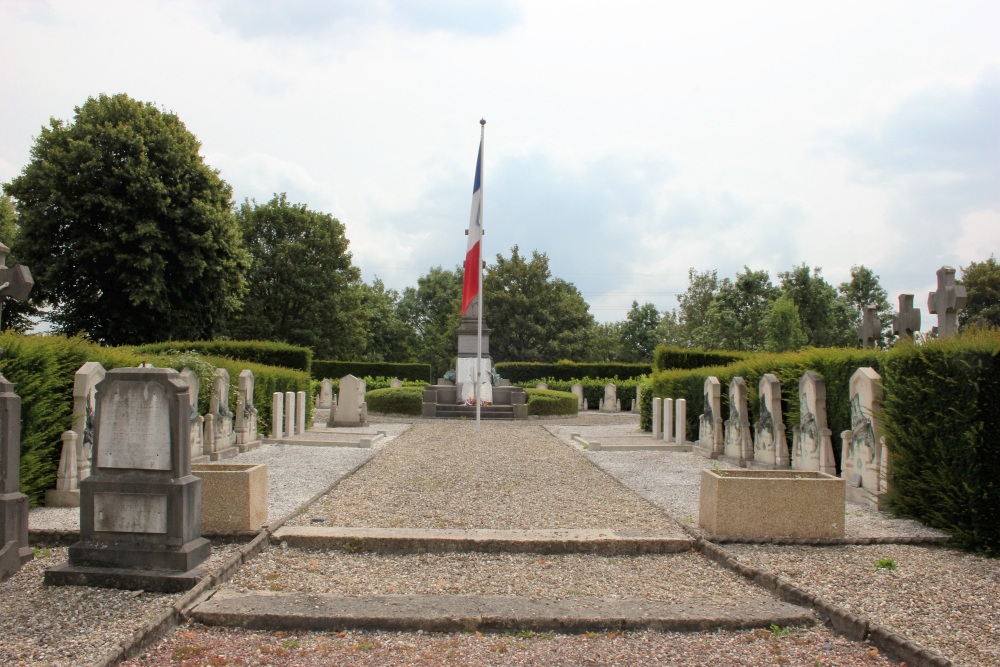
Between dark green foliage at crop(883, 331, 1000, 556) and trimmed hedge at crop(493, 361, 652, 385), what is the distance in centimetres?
3216

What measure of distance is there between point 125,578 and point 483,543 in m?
2.68

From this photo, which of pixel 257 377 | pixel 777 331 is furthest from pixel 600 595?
pixel 777 331

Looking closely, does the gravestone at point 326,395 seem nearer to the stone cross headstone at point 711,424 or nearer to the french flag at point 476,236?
the french flag at point 476,236

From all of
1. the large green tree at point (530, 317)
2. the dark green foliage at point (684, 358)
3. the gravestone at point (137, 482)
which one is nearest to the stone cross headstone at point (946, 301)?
the dark green foliage at point (684, 358)

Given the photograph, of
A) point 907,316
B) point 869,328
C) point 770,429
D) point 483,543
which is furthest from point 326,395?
point 483,543

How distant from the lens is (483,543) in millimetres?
6133

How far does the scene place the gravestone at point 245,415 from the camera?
13570 millimetres

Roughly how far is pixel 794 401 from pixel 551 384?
2804cm

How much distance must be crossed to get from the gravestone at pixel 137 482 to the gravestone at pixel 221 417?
23.1 feet

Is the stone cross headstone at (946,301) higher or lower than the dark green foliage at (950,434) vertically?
higher

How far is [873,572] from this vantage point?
532cm

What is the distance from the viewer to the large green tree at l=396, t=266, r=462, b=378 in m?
61.6

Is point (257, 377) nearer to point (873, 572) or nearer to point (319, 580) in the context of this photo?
point (319, 580)

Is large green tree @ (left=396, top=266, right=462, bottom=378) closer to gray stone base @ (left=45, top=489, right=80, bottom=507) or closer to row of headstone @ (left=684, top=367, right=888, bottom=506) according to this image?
row of headstone @ (left=684, top=367, right=888, bottom=506)
